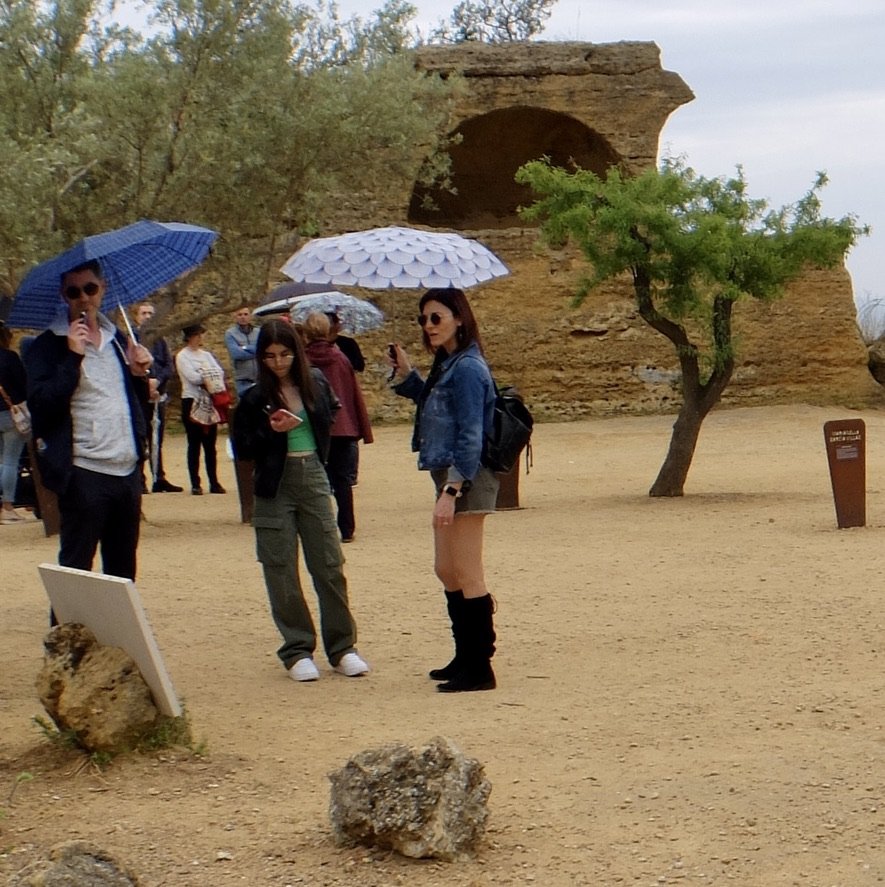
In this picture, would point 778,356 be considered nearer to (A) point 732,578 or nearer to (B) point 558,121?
(B) point 558,121

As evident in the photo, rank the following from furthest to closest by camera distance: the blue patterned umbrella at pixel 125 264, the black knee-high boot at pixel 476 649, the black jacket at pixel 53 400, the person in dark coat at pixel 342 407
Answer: the person in dark coat at pixel 342 407 < the blue patterned umbrella at pixel 125 264 < the black knee-high boot at pixel 476 649 < the black jacket at pixel 53 400

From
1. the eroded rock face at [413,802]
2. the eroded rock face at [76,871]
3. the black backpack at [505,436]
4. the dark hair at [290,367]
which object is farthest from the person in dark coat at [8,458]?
the eroded rock face at [76,871]

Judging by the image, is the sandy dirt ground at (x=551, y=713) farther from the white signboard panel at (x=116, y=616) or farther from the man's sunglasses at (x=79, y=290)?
the man's sunglasses at (x=79, y=290)

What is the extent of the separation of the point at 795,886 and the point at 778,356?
1793 cm

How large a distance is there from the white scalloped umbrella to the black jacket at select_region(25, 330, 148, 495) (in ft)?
5.39

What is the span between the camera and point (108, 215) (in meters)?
13.2

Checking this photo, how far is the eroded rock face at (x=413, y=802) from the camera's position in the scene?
4305 mm

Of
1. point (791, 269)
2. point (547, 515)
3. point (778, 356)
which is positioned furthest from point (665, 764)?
point (778, 356)

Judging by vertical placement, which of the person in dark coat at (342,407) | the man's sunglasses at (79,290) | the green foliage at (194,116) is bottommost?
the person in dark coat at (342,407)

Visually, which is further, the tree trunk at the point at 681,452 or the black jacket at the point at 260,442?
the tree trunk at the point at 681,452

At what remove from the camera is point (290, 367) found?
6.82 metres

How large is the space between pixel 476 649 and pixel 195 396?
8292mm

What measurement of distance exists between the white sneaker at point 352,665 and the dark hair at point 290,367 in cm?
115

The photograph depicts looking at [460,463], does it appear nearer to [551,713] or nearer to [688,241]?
[551,713]
